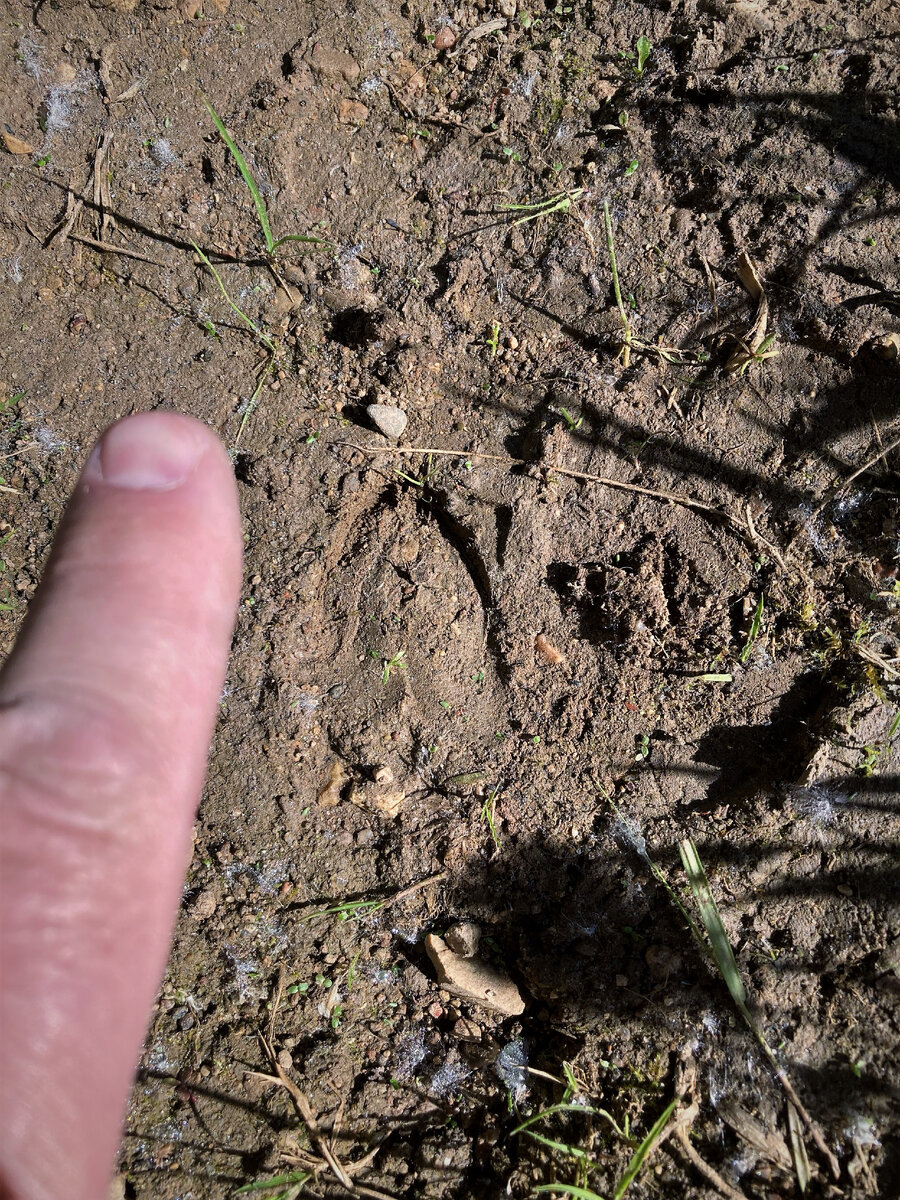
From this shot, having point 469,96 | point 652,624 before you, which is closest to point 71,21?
point 469,96

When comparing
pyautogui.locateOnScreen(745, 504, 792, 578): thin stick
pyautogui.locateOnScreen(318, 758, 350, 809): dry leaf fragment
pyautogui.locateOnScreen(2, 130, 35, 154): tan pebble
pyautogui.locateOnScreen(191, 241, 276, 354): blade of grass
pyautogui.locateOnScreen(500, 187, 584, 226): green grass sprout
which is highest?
pyautogui.locateOnScreen(500, 187, 584, 226): green grass sprout

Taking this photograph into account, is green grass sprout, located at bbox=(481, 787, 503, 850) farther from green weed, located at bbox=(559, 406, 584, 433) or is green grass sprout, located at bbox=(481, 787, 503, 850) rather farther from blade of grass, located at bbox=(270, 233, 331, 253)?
blade of grass, located at bbox=(270, 233, 331, 253)

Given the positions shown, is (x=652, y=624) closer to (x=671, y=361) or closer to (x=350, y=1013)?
(x=671, y=361)

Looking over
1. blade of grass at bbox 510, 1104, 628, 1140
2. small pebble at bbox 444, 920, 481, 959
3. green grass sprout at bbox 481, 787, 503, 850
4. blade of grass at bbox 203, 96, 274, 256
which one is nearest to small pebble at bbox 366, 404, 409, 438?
blade of grass at bbox 203, 96, 274, 256

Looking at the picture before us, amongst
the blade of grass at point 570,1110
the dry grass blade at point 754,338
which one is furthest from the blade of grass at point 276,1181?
the dry grass blade at point 754,338

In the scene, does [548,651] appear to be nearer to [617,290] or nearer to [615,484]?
[615,484]

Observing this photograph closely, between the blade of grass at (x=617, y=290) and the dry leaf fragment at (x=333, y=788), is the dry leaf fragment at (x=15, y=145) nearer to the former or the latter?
the blade of grass at (x=617, y=290)
